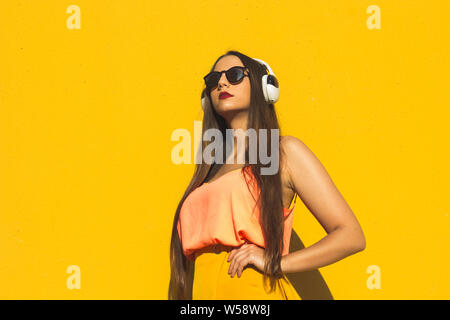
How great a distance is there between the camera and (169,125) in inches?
119

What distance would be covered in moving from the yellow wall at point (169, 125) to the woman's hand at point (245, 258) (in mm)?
771

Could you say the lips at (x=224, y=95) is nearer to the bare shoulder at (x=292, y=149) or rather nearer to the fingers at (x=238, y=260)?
the bare shoulder at (x=292, y=149)

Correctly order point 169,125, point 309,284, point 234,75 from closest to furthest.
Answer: point 234,75
point 309,284
point 169,125

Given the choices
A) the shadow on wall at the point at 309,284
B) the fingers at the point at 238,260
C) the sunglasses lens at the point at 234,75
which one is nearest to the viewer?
the fingers at the point at 238,260

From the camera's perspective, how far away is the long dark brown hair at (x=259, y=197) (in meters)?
2.21

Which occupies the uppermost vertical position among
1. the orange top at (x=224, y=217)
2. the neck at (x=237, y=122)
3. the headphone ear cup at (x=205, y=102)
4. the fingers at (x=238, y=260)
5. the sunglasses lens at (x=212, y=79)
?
the sunglasses lens at (x=212, y=79)

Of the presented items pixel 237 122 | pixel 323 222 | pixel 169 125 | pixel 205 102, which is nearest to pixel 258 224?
pixel 323 222

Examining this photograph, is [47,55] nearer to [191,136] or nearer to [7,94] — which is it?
[7,94]

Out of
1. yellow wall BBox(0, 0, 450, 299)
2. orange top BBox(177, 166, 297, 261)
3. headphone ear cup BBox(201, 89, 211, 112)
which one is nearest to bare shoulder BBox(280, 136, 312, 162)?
orange top BBox(177, 166, 297, 261)

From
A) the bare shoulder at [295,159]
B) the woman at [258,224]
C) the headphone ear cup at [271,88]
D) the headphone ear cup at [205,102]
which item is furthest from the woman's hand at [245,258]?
the headphone ear cup at [205,102]

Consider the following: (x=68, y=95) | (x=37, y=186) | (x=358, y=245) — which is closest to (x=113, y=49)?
(x=68, y=95)

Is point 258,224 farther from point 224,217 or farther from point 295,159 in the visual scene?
point 295,159

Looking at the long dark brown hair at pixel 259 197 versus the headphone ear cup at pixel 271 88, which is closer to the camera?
the long dark brown hair at pixel 259 197

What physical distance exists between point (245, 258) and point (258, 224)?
150 mm
